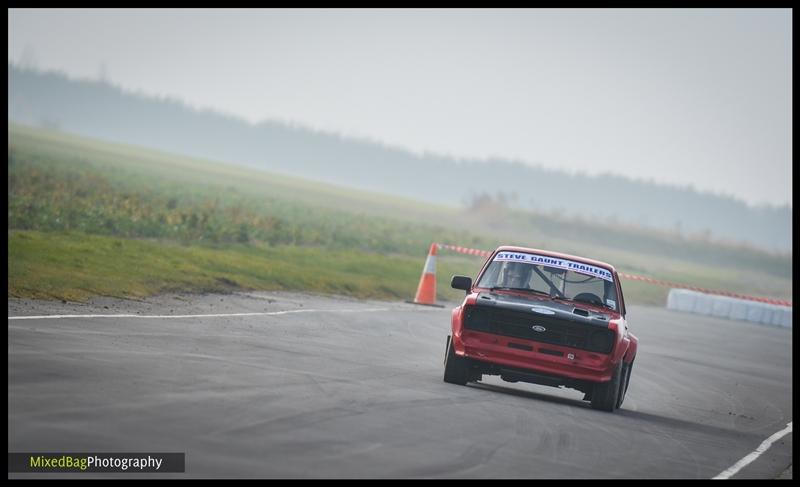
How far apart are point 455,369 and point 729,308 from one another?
2980 centimetres

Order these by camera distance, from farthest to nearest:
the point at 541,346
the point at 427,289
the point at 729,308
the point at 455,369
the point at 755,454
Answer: the point at 729,308 → the point at 427,289 → the point at 455,369 → the point at 541,346 → the point at 755,454

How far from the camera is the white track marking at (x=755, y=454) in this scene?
10758 mm

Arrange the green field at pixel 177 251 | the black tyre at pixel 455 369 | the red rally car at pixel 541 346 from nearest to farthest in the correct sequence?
the red rally car at pixel 541 346, the black tyre at pixel 455 369, the green field at pixel 177 251

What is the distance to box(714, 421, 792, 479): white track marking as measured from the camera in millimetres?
10758

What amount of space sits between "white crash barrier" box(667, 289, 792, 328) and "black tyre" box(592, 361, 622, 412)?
2849 centimetres

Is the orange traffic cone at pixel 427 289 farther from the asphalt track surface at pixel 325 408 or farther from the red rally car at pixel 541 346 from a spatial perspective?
the red rally car at pixel 541 346

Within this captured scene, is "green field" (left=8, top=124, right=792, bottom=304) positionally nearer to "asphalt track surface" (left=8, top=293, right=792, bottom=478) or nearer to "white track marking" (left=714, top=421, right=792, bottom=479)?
"asphalt track surface" (left=8, top=293, right=792, bottom=478)

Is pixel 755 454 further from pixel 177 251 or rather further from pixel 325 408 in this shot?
pixel 177 251

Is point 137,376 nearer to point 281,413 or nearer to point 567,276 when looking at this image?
point 281,413

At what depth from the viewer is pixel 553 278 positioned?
15477mm

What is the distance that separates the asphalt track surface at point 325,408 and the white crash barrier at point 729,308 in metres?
22.2
